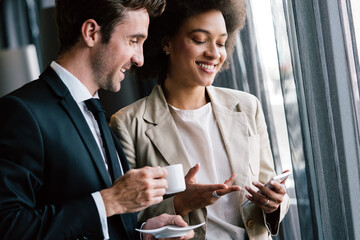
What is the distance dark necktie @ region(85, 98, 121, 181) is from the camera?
1.55 m

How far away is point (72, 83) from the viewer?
4.99 feet

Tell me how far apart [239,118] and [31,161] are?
1.03m

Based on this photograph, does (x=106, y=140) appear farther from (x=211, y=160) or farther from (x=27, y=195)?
(x=211, y=160)

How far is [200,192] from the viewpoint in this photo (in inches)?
69.1

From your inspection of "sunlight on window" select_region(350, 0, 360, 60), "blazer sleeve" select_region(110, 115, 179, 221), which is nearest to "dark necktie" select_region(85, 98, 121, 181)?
"blazer sleeve" select_region(110, 115, 179, 221)

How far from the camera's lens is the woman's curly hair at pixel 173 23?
80.5 inches

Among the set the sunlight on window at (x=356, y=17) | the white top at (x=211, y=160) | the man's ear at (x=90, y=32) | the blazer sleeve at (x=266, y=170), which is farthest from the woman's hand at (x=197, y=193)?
the sunlight on window at (x=356, y=17)

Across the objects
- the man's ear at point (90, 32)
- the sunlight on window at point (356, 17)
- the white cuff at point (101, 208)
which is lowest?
the white cuff at point (101, 208)

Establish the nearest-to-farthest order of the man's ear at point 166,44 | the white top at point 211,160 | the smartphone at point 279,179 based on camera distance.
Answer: the smartphone at point 279,179 → the white top at point 211,160 → the man's ear at point 166,44

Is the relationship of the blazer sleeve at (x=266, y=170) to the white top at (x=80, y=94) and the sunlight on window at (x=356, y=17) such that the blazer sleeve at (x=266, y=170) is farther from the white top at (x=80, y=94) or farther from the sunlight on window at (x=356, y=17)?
the white top at (x=80, y=94)

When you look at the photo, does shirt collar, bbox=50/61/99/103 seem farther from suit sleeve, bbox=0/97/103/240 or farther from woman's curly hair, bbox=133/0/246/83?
woman's curly hair, bbox=133/0/246/83

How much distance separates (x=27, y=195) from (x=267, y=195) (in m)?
0.93

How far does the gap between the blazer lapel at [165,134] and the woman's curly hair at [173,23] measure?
0.87 feet

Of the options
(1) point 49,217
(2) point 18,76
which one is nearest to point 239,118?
(1) point 49,217
